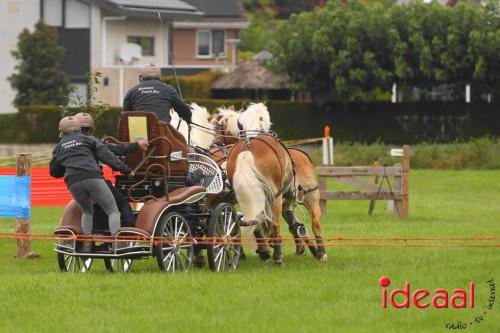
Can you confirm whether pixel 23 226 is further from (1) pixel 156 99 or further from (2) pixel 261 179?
(2) pixel 261 179

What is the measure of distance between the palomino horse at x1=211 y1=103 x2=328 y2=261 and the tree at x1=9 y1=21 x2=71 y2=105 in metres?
38.5

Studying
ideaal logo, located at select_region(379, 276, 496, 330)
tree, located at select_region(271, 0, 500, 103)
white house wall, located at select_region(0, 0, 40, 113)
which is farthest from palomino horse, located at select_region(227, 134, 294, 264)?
white house wall, located at select_region(0, 0, 40, 113)

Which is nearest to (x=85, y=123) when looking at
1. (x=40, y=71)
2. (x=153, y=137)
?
(x=153, y=137)

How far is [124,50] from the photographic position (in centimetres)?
6100

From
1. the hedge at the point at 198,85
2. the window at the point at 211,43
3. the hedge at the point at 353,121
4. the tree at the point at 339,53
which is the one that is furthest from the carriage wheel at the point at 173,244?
the window at the point at 211,43

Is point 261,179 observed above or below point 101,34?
below

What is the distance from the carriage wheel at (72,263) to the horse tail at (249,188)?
1987mm

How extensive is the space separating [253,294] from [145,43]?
167 ft

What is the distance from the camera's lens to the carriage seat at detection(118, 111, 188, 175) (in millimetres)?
14656

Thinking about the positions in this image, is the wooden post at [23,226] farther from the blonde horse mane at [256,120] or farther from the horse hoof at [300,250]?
the horse hoof at [300,250]

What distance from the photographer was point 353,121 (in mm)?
52281

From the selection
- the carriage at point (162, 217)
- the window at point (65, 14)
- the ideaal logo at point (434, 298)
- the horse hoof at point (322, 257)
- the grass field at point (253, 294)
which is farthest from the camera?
the window at point (65, 14)

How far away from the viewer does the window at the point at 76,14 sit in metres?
61.2

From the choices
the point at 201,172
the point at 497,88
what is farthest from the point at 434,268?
the point at 497,88
